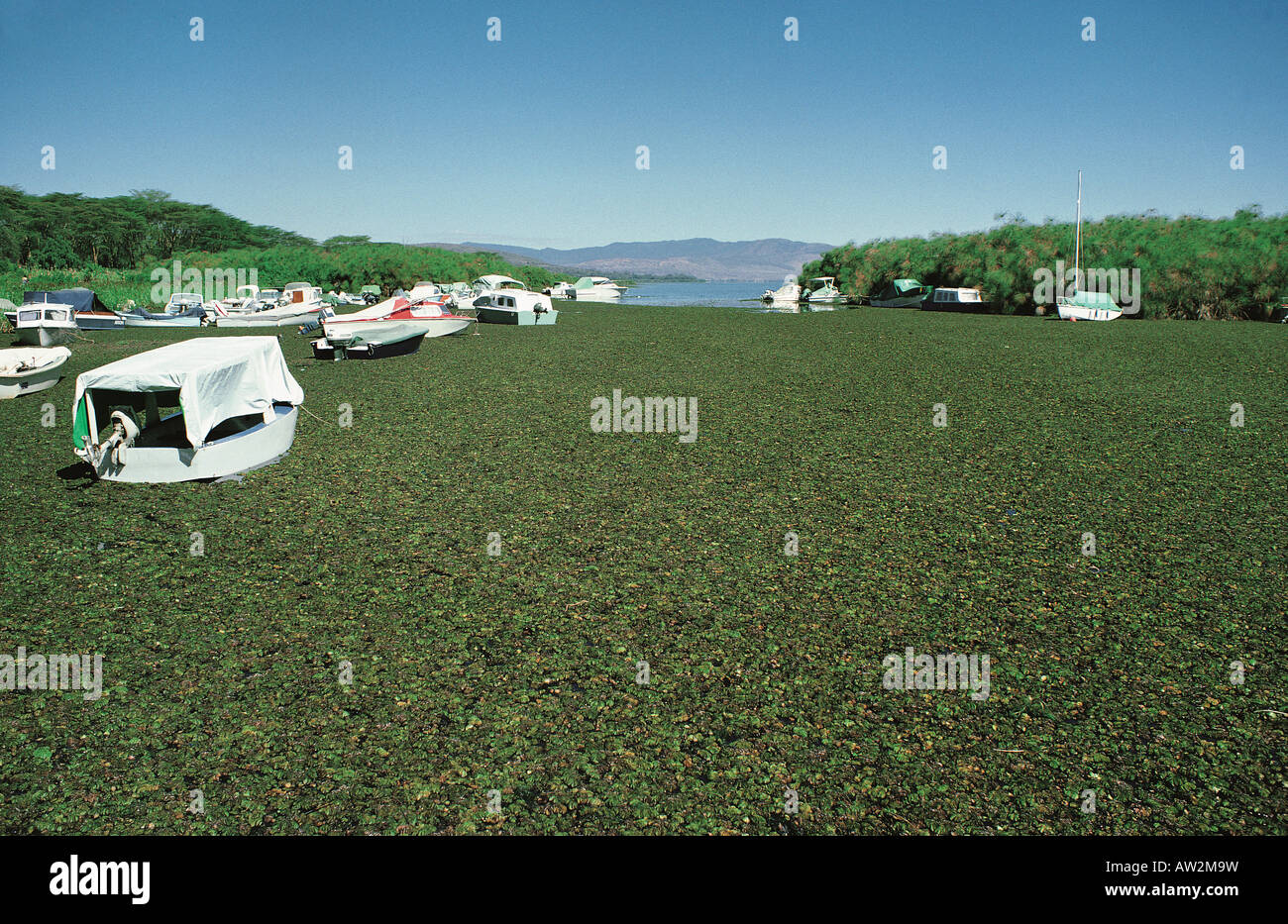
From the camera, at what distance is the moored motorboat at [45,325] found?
17.5m

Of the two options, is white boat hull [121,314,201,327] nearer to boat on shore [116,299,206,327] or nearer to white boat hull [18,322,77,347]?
boat on shore [116,299,206,327]

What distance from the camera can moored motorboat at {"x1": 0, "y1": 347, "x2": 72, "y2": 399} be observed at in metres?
11.4

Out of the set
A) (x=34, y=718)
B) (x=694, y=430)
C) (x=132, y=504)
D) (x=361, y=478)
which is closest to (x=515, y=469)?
(x=361, y=478)

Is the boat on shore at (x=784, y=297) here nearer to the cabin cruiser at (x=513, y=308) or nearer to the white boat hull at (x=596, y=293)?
the white boat hull at (x=596, y=293)

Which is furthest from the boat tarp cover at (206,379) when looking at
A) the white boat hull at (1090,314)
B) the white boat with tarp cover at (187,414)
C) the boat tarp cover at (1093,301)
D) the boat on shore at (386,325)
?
the boat tarp cover at (1093,301)

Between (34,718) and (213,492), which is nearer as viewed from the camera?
(34,718)

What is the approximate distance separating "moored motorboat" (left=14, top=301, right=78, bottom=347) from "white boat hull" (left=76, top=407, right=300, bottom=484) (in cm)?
1454

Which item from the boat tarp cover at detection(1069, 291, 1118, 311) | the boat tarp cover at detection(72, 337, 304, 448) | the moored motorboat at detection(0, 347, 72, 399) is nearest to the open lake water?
the boat tarp cover at detection(1069, 291, 1118, 311)

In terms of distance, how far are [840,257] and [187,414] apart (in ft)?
157

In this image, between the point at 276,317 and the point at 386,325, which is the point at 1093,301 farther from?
the point at 276,317

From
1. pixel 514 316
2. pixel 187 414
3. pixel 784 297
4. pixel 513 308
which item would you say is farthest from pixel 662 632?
pixel 784 297
